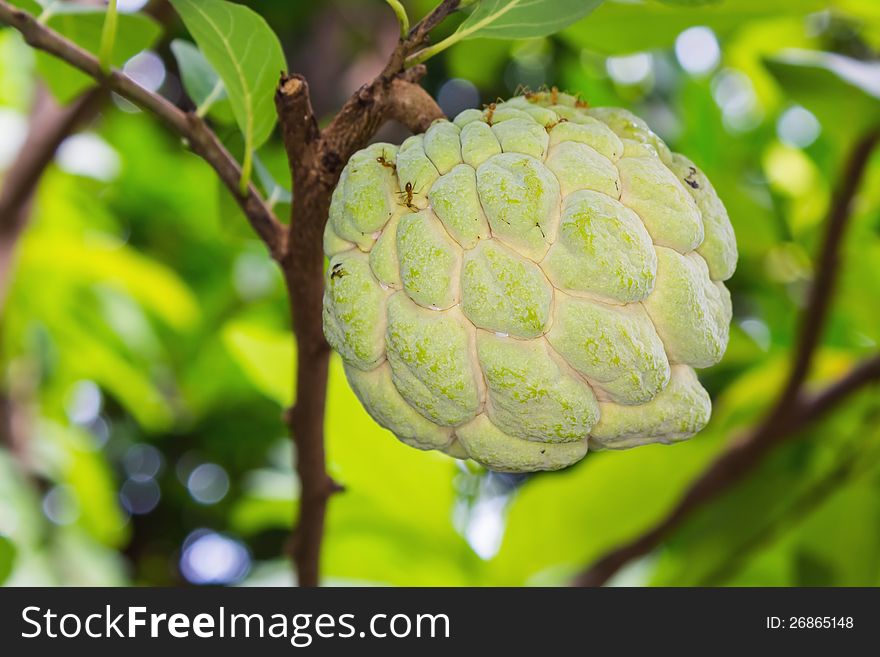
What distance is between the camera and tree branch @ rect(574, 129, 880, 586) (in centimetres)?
195

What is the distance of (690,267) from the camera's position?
3.10 feet

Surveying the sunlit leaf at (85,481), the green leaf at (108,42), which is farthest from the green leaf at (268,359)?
the sunlit leaf at (85,481)

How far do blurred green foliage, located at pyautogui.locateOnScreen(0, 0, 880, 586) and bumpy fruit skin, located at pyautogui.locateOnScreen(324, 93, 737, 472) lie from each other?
39cm

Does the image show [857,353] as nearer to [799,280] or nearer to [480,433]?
[799,280]

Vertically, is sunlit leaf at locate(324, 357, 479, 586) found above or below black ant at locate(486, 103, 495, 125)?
above

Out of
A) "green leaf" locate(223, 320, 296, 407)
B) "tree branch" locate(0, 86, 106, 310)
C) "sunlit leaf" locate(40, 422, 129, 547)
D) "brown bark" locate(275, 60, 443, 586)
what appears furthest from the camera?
"sunlit leaf" locate(40, 422, 129, 547)

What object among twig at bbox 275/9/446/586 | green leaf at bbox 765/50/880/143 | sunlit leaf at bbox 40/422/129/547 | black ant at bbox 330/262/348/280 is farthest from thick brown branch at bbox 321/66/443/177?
sunlit leaf at bbox 40/422/129/547

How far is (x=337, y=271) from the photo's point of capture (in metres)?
0.97

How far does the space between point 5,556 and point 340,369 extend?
756 millimetres

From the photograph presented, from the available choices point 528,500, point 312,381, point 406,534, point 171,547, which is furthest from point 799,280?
point 171,547

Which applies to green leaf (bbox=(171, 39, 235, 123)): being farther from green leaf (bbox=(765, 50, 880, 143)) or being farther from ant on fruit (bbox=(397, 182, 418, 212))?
green leaf (bbox=(765, 50, 880, 143))

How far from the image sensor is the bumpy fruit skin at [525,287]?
89 cm

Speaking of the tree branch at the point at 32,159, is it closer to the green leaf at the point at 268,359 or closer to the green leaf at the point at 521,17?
the green leaf at the point at 268,359

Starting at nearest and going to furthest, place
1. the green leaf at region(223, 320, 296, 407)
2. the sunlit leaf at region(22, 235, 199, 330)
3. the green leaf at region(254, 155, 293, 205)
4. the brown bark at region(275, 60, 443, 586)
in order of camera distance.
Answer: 1. the brown bark at region(275, 60, 443, 586)
2. the green leaf at region(254, 155, 293, 205)
3. the green leaf at region(223, 320, 296, 407)
4. the sunlit leaf at region(22, 235, 199, 330)
